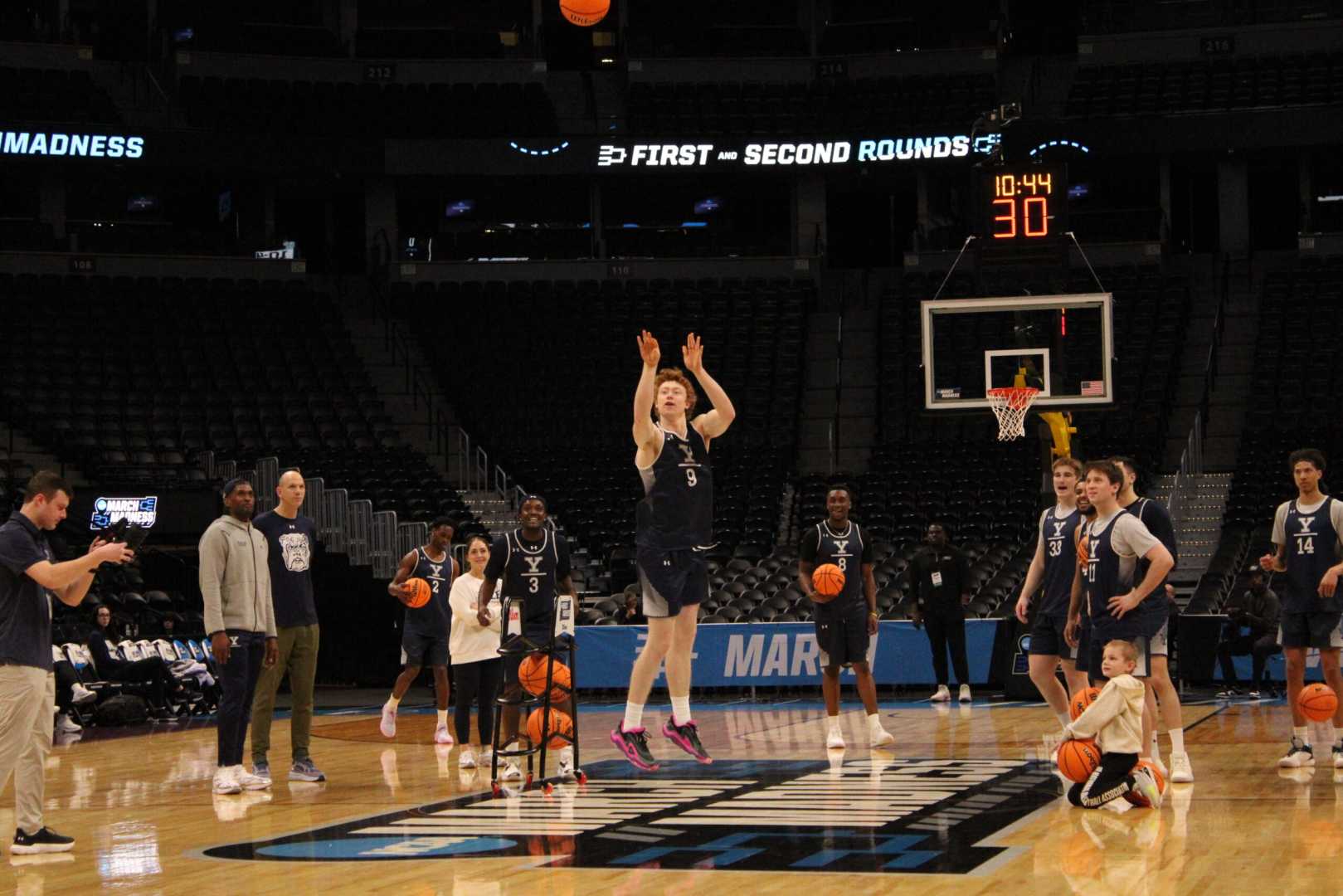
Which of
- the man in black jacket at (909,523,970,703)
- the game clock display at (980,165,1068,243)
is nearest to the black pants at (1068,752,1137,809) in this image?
the man in black jacket at (909,523,970,703)

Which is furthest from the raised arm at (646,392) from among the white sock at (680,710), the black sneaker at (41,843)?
the black sneaker at (41,843)

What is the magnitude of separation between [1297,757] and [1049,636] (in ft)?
5.66

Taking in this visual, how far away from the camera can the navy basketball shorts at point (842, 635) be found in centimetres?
1240

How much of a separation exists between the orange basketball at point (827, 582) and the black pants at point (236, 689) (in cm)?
396

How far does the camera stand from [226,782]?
34.4 feet

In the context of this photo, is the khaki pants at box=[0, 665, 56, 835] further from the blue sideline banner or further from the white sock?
the blue sideline banner

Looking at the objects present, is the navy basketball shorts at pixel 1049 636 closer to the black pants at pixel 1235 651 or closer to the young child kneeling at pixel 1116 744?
the young child kneeling at pixel 1116 744

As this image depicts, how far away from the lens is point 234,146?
3158 centimetres

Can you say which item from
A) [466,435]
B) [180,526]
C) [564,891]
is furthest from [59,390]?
[564,891]

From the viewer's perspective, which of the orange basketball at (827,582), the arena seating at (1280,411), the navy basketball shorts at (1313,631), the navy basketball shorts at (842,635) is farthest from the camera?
the arena seating at (1280,411)

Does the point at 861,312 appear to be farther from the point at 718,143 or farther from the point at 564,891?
the point at 564,891

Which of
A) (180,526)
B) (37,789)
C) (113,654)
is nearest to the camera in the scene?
(37,789)

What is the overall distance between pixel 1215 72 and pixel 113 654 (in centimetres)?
2353

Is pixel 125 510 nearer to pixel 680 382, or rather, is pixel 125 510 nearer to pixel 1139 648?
pixel 680 382
